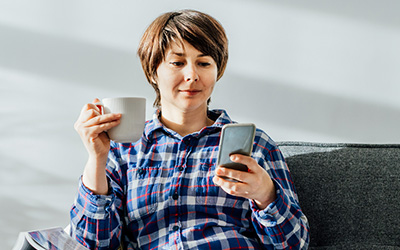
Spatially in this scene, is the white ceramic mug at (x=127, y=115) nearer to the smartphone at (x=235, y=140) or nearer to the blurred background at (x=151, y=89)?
the smartphone at (x=235, y=140)

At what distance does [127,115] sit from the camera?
3.35 ft

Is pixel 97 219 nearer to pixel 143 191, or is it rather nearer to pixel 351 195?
pixel 143 191

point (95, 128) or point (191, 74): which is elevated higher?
point (191, 74)

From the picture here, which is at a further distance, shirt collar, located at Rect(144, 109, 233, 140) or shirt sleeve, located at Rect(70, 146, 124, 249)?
shirt collar, located at Rect(144, 109, 233, 140)

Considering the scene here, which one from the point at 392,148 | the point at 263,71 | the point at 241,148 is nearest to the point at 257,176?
the point at 241,148

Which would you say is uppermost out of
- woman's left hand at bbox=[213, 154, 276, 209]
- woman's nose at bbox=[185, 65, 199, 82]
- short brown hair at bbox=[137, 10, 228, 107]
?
short brown hair at bbox=[137, 10, 228, 107]

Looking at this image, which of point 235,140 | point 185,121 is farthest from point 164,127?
point 235,140

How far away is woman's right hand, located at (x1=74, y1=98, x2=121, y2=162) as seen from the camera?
1.01m

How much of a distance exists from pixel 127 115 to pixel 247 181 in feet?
1.01

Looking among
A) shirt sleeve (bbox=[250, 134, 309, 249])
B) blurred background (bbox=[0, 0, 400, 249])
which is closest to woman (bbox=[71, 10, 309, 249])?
shirt sleeve (bbox=[250, 134, 309, 249])

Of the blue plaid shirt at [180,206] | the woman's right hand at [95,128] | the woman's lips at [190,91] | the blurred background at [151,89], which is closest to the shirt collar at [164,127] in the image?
the blue plaid shirt at [180,206]

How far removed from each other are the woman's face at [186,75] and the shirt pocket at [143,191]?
7.8 inches

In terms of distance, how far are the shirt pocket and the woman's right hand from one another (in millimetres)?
149

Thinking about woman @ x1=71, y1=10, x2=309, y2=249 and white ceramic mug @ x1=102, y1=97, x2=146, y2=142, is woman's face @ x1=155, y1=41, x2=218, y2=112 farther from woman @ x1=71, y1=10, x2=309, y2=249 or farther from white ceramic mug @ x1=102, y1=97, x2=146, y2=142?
white ceramic mug @ x1=102, y1=97, x2=146, y2=142
